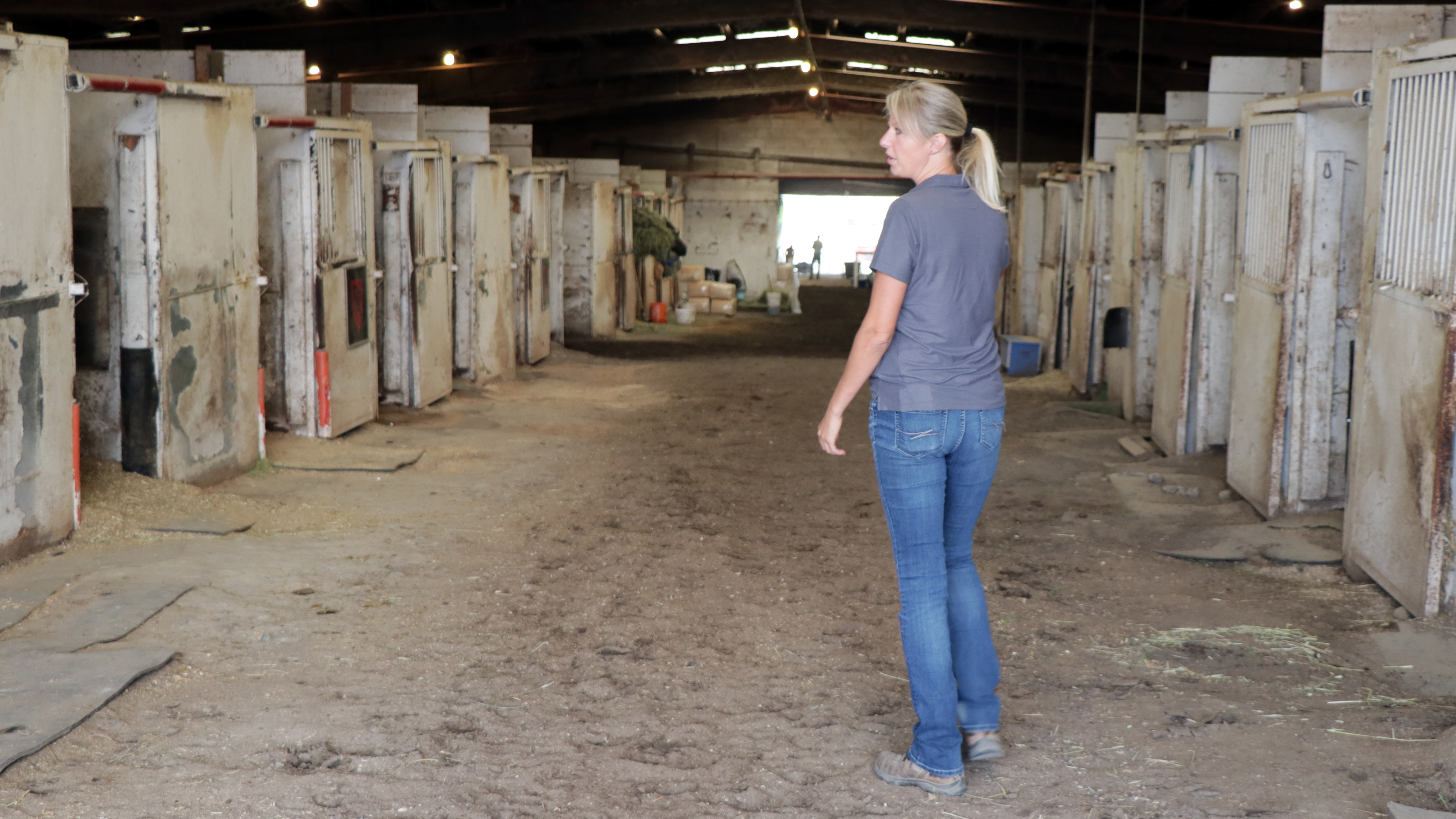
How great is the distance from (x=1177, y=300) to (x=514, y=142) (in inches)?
332

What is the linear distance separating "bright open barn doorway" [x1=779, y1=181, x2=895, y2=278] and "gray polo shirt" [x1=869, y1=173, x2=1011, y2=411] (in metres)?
37.8

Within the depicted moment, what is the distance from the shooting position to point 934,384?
10.3 feet

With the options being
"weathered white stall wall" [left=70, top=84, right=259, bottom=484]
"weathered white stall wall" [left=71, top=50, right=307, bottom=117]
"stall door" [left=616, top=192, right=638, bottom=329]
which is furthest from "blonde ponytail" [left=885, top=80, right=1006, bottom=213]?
"stall door" [left=616, top=192, right=638, bottom=329]

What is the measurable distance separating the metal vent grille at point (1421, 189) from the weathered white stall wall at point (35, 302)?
17.6 feet

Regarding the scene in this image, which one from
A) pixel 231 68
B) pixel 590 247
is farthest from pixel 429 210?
pixel 590 247

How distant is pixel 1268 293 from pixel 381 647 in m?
4.79

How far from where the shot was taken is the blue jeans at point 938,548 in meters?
3.15

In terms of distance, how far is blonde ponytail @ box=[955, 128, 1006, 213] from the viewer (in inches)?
127

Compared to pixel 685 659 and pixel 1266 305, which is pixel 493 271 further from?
pixel 685 659

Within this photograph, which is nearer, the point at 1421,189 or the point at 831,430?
the point at 831,430

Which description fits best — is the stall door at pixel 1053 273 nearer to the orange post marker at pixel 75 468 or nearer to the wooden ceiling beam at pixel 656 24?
the wooden ceiling beam at pixel 656 24

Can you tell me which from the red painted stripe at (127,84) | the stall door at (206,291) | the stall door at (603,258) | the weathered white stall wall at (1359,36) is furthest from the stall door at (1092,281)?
the red painted stripe at (127,84)

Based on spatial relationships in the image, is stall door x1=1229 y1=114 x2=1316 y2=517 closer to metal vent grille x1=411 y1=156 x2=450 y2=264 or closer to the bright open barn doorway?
metal vent grille x1=411 y1=156 x2=450 y2=264

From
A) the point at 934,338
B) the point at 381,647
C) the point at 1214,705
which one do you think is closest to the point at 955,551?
the point at 934,338
